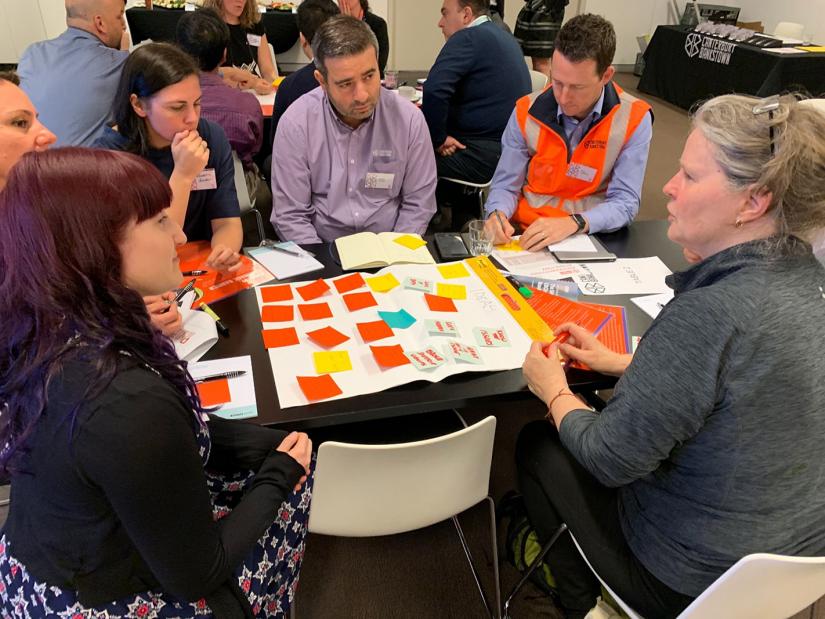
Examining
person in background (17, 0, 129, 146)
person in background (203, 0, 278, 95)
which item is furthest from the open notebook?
person in background (203, 0, 278, 95)

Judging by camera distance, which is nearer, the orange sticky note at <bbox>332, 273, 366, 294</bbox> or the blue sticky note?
the blue sticky note

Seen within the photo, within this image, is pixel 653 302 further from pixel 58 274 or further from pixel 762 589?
pixel 58 274

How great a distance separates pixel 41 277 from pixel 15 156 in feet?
3.28

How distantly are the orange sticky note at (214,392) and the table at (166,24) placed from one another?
187 inches

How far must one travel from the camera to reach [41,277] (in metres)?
0.80

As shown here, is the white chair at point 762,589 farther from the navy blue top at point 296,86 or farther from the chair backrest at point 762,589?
the navy blue top at point 296,86

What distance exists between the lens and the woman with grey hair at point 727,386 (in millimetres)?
944

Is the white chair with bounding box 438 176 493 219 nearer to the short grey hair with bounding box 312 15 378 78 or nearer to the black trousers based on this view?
the short grey hair with bounding box 312 15 378 78

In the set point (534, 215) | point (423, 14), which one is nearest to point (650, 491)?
point (534, 215)

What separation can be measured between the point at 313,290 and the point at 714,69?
20.2 feet

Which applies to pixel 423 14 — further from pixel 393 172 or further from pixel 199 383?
pixel 199 383

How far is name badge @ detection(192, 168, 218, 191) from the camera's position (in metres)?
2.02

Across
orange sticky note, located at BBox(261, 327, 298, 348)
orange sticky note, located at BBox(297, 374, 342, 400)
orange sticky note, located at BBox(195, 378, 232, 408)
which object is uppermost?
orange sticky note, located at BBox(261, 327, 298, 348)

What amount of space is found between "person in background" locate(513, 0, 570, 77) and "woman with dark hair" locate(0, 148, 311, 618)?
5086mm
